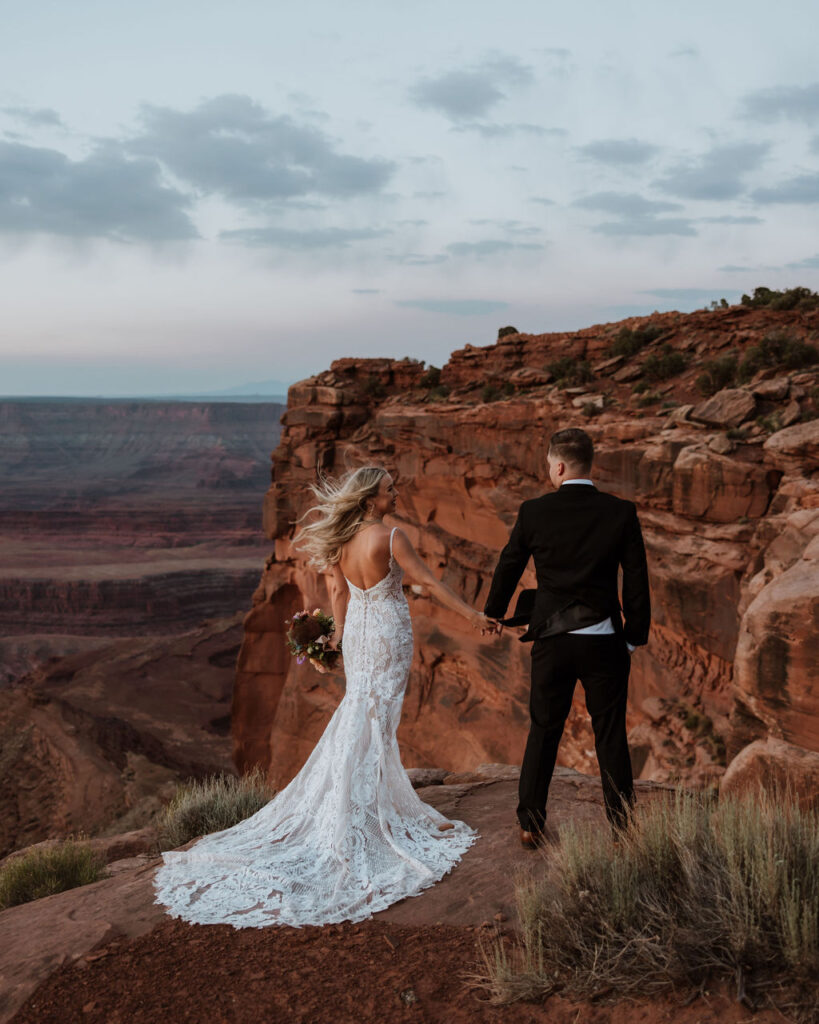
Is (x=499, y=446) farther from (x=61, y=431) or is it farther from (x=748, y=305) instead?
(x=61, y=431)

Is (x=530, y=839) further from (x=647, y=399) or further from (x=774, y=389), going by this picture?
(x=647, y=399)

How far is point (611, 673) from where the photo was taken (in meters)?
3.88

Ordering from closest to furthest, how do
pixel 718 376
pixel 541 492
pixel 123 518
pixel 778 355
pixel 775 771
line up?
pixel 775 771 < pixel 778 355 < pixel 718 376 < pixel 541 492 < pixel 123 518

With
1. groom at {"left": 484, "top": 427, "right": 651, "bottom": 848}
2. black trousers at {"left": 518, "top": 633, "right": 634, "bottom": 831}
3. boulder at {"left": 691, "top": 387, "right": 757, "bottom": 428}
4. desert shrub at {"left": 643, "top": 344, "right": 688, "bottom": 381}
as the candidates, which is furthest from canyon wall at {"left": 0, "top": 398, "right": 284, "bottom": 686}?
groom at {"left": 484, "top": 427, "right": 651, "bottom": 848}

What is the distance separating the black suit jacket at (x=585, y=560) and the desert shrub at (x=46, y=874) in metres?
3.84

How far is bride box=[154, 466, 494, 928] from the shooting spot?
4.01 metres

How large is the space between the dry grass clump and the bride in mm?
1057

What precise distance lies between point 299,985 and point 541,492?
1089 centimetres

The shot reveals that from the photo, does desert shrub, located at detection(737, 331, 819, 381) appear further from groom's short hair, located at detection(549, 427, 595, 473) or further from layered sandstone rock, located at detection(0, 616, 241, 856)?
layered sandstone rock, located at detection(0, 616, 241, 856)

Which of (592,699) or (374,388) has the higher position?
(374,388)

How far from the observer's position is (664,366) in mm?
12781

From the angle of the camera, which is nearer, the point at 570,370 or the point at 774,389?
the point at 774,389

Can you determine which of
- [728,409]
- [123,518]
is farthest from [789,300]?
[123,518]

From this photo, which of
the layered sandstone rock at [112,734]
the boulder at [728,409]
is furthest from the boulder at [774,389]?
the layered sandstone rock at [112,734]
